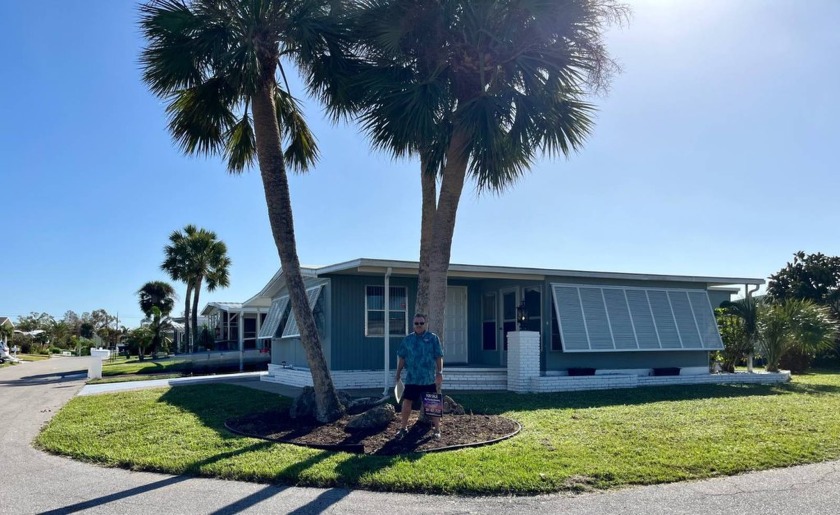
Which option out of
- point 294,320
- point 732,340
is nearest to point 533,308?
point 732,340

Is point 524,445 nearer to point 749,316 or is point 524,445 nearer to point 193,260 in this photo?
point 749,316

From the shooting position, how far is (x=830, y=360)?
23797 mm

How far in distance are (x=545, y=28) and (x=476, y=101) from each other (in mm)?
1574

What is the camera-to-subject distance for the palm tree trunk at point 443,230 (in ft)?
32.4

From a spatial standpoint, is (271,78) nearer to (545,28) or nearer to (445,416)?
(545,28)

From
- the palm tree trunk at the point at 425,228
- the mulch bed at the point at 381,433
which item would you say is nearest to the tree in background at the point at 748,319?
the mulch bed at the point at 381,433

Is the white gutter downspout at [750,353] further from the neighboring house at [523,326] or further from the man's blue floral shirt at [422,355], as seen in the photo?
the man's blue floral shirt at [422,355]

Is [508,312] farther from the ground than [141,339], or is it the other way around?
[508,312]

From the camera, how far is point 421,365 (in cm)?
823

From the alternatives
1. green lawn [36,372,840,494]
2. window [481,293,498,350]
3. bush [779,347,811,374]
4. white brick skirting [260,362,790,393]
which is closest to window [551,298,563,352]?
white brick skirting [260,362,790,393]

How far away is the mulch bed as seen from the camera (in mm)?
7695

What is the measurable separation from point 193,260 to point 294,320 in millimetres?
20207

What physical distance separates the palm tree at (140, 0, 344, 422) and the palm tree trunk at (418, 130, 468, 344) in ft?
6.09

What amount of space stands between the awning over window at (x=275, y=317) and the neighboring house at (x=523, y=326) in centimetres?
68
